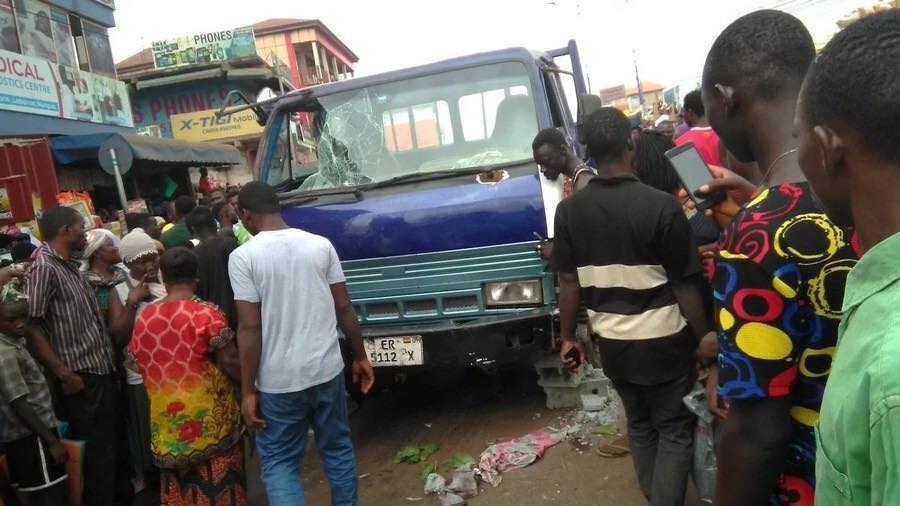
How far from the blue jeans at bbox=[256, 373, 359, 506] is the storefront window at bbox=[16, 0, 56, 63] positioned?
11.9 m

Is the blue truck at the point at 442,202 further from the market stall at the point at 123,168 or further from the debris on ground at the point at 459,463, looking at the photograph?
the market stall at the point at 123,168

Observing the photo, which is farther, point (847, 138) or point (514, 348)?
point (514, 348)

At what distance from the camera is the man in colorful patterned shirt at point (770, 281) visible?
4.13ft

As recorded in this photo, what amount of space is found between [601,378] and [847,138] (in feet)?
12.5

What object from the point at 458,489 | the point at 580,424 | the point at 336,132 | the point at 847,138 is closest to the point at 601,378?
the point at 580,424

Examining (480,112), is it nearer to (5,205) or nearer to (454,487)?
(454,487)

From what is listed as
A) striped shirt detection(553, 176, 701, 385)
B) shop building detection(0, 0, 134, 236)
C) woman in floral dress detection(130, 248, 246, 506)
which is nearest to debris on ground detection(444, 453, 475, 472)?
woman in floral dress detection(130, 248, 246, 506)

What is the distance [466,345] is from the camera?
159 inches

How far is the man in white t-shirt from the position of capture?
2.95 m

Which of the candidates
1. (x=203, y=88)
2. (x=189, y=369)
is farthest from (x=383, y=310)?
(x=203, y=88)

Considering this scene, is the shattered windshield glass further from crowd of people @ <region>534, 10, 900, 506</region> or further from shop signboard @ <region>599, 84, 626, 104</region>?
shop signboard @ <region>599, 84, 626, 104</region>

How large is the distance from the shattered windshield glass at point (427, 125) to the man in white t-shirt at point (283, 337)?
1.49m

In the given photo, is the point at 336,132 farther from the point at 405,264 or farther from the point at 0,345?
the point at 0,345

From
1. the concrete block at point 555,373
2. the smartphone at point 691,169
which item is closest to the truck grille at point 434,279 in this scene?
the concrete block at point 555,373
